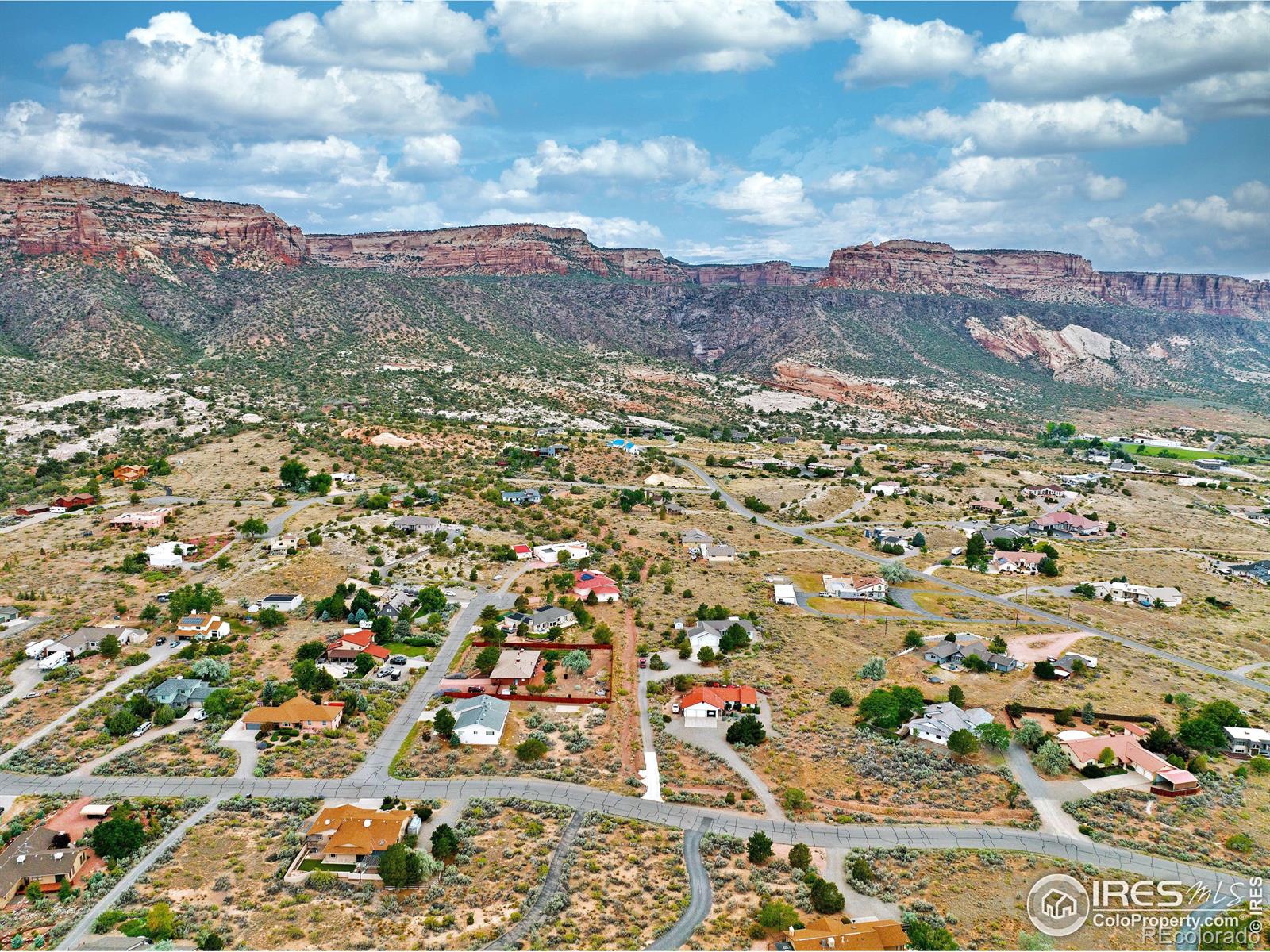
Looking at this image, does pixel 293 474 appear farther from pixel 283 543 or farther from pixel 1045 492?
pixel 1045 492

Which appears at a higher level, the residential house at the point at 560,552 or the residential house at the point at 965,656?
the residential house at the point at 560,552

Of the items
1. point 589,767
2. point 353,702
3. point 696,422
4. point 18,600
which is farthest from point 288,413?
point 589,767

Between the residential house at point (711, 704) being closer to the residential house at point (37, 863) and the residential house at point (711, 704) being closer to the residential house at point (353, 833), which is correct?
the residential house at point (353, 833)

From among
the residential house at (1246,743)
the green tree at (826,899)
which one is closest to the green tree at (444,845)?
the green tree at (826,899)

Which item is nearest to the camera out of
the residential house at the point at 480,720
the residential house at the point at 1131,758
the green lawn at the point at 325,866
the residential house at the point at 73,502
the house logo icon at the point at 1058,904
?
the house logo icon at the point at 1058,904

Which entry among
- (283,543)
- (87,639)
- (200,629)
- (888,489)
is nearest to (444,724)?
(200,629)

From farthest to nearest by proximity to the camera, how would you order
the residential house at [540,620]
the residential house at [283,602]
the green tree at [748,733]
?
the residential house at [283,602]
the residential house at [540,620]
the green tree at [748,733]
